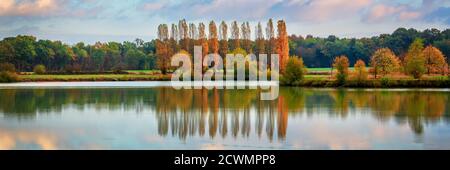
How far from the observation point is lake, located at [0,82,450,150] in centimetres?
1308

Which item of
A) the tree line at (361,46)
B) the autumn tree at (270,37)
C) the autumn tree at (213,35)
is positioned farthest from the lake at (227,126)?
the tree line at (361,46)

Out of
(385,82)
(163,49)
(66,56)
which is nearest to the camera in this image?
(385,82)

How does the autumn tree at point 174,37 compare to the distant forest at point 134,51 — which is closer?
the autumn tree at point 174,37

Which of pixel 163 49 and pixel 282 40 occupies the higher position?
pixel 282 40

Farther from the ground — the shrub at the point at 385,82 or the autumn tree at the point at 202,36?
the autumn tree at the point at 202,36

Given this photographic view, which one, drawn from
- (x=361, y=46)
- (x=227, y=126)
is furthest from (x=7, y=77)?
(x=361, y=46)

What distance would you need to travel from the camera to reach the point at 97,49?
316ft

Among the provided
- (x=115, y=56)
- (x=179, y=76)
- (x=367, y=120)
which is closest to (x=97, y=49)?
(x=115, y=56)

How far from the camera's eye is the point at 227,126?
16.4 m

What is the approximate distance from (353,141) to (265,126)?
3.44 meters

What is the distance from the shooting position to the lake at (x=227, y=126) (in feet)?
42.9

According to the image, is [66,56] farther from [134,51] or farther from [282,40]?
[282,40]

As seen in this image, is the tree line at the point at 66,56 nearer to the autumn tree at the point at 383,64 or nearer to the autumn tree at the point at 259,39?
the autumn tree at the point at 259,39
